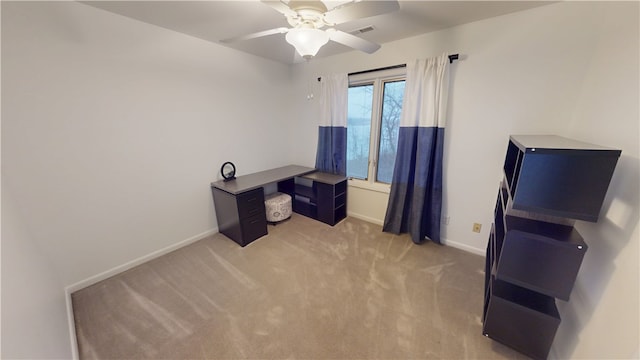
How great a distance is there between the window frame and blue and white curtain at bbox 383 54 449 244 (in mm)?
235

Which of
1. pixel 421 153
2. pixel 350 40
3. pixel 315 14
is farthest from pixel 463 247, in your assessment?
pixel 315 14

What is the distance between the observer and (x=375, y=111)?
2789mm

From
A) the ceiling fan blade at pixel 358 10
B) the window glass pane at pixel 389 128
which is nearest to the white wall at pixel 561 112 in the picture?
the window glass pane at pixel 389 128

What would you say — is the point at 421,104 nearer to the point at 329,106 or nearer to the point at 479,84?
the point at 479,84

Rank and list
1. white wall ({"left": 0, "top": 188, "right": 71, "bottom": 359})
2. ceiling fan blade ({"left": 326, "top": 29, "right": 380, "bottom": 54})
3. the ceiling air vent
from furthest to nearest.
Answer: the ceiling air vent, ceiling fan blade ({"left": 326, "top": 29, "right": 380, "bottom": 54}), white wall ({"left": 0, "top": 188, "right": 71, "bottom": 359})

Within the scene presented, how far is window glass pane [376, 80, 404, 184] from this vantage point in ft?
8.66

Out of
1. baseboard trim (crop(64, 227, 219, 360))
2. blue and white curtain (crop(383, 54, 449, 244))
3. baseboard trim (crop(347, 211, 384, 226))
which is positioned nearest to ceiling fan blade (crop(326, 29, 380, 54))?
blue and white curtain (crop(383, 54, 449, 244))

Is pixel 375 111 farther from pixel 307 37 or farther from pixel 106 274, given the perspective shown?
pixel 106 274

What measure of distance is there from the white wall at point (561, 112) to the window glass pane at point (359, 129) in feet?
1.04

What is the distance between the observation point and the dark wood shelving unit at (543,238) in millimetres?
1021

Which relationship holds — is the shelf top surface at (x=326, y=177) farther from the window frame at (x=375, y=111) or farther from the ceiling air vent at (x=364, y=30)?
the ceiling air vent at (x=364, y=30)

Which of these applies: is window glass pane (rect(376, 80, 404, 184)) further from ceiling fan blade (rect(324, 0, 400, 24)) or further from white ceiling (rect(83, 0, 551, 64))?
ceiling fan blade (rect(324, 0, 400, 24))

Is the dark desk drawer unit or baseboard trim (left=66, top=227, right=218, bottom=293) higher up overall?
the dark desk drawer unit

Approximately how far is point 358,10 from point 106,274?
2940 millimetres
